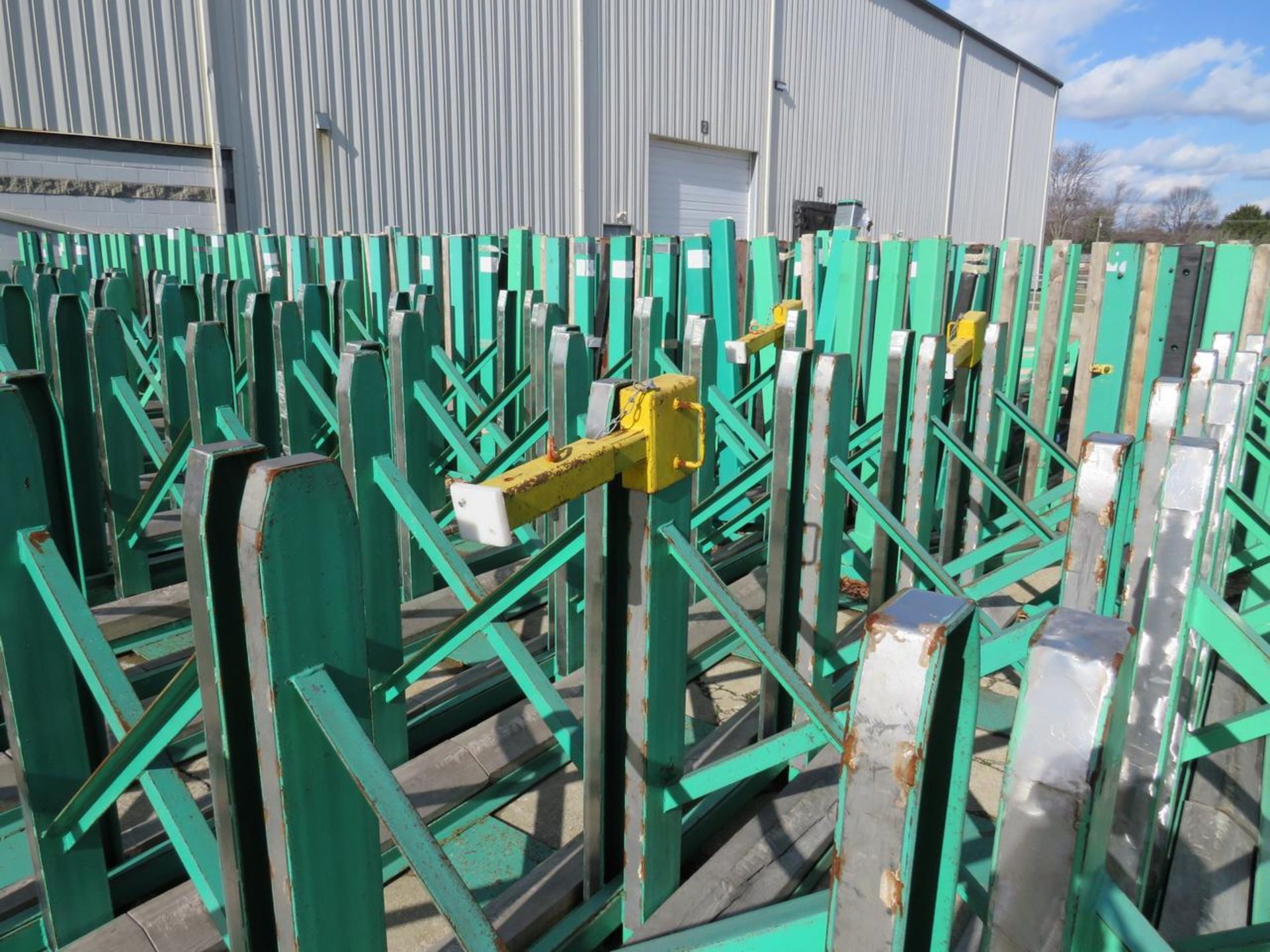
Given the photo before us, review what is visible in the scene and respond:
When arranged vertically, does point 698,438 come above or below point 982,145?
below

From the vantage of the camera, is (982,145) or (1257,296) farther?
(982,145)

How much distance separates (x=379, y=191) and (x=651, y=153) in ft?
18.3

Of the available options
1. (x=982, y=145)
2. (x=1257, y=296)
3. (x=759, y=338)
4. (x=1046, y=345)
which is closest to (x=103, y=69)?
(x=759, y=338)

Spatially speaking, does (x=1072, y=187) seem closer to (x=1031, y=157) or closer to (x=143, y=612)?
(x=1031, y=157)


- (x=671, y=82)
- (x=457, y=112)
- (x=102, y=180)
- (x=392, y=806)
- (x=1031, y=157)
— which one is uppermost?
(x=1031, y=157)

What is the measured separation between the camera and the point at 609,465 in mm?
1529

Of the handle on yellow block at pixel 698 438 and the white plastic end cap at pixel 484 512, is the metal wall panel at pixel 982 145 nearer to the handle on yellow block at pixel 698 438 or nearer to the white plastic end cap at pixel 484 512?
the handle on yellow block at pixel 698 438

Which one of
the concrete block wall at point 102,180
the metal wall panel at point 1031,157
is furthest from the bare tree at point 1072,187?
the concrete block wall at point 102,180

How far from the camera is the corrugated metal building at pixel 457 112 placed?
9.36 m

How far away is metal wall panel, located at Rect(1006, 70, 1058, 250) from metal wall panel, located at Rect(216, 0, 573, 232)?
17070 millimetres

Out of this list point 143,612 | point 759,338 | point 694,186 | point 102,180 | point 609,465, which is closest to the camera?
point 609,465

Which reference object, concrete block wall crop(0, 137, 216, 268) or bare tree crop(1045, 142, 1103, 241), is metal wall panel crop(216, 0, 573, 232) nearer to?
concrete block wall crop(0, 137, 216, 268)

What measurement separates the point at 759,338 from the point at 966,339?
84cm

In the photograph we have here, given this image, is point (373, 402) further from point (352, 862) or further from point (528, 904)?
point (352, 862)
